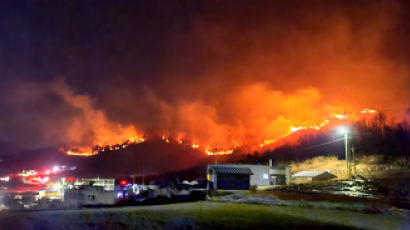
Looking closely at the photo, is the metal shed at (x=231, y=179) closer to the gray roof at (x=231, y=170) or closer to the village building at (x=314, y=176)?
the gray roof at (x=231, y=170)

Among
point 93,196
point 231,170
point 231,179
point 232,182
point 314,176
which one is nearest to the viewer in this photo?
point 93,196

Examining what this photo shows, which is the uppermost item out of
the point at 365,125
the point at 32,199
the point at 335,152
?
the point at 365,125

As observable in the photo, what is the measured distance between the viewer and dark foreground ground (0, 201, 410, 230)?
1577 centimetres

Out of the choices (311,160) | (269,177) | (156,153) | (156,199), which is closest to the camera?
(156,199)

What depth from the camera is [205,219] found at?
702 inches

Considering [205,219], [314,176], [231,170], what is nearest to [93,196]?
[231,170]

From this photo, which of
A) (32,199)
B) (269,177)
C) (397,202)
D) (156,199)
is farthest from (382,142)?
(32,199)

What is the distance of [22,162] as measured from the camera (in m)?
132

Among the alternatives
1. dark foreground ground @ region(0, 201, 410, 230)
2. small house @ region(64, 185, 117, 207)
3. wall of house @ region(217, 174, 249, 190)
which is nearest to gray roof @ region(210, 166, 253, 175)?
wall of house @ region(217, 174, 249, 190)

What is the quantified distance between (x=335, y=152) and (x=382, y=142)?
1084 cm

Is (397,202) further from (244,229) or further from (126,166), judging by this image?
(126,166)

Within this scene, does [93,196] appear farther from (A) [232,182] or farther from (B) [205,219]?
(B) [205,219]

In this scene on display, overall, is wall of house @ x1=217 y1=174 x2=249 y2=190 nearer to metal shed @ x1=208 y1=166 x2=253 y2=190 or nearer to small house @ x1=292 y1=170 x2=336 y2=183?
metal shed @ x1=208 y1=166 x2=253 y2=190

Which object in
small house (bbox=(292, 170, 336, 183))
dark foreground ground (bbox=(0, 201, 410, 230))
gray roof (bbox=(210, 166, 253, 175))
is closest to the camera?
dark foreground ground (bbox=(0, 201, 410, 230))
